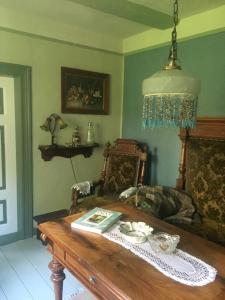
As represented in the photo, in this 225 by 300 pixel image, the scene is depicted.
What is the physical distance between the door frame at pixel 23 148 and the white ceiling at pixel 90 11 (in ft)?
1.83

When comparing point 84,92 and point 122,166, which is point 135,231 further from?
point 84,92

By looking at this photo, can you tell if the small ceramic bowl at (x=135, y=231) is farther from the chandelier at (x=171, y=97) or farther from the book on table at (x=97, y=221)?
the chandelier at (x=171, y=97)

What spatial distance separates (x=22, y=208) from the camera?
2.88m

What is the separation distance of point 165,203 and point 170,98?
1.31 meters

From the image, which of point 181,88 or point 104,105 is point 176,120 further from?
point 104,105

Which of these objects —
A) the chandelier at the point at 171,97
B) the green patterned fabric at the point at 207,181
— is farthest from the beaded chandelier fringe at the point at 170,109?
the green patterned fabric at the point at 207,181

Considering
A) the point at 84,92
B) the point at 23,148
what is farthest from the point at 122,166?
the point at 23,148

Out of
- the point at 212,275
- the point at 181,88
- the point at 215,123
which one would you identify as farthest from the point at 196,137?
the point at 212,275

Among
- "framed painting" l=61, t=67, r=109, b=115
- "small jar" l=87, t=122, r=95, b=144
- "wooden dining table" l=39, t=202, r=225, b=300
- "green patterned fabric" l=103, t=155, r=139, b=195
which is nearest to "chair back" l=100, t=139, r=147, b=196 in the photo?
"green patterned fabric" l=103, t=155, r=139, b=195

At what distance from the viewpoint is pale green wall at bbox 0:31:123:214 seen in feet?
8.83

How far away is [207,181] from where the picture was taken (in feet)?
7.88

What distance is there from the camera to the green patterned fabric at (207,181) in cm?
227

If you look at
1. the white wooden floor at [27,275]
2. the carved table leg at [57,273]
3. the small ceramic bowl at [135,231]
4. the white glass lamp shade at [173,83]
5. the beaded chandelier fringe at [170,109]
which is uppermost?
the white glass lamp shade at [173,83]

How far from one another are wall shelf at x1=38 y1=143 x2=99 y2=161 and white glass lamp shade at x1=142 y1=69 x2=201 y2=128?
1.71 m
